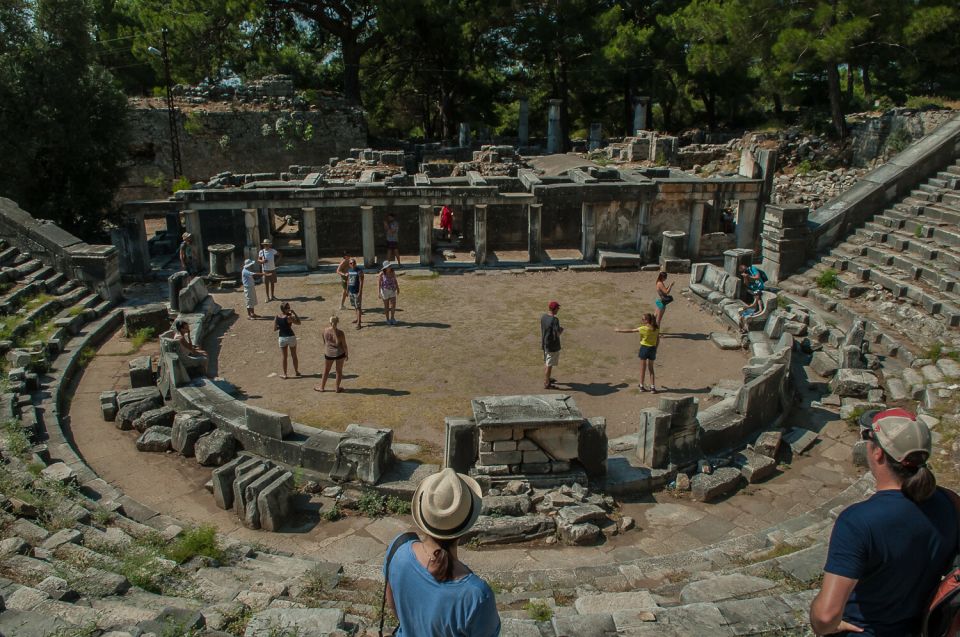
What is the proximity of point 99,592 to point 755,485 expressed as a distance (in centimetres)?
836

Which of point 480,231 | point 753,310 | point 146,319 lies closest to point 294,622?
point 146,319

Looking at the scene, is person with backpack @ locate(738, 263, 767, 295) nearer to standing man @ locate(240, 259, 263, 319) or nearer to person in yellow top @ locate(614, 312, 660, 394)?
person in yellow top @ locate(614, 312, 660, 394)

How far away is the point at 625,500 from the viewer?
10.6 meters

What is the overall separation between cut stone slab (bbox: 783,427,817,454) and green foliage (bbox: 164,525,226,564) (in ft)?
Answer: 27.5

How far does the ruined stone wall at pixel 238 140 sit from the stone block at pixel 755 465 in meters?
26.4

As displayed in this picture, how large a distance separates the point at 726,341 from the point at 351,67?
87.5 feet

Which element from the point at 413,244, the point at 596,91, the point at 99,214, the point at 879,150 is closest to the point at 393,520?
the point at 413,244

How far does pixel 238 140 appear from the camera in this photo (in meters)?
33.2

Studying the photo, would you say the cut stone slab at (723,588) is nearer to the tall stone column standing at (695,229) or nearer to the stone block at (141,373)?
the stone block at (141,373)

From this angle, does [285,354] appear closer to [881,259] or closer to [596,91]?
[881,259]

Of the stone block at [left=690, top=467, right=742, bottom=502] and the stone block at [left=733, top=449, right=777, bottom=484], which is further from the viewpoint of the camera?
the stone block at [left=733, top=449, right=777, bottom=484]

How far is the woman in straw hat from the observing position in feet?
13.1

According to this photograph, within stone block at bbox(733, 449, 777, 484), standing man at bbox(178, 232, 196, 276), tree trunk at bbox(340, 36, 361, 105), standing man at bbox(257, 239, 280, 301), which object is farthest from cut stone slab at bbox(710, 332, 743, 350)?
tree trunk at bbox(340, 36, 361, 105)

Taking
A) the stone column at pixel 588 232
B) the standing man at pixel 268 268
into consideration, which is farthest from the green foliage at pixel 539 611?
the stone column at pixel 588 232
